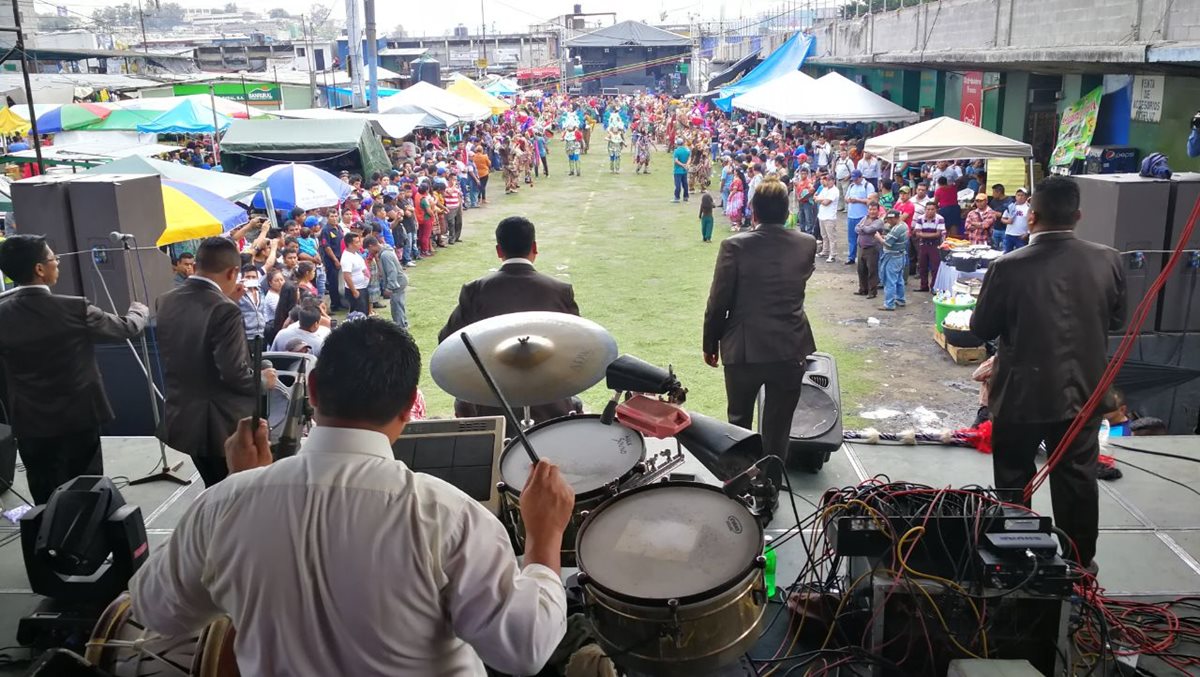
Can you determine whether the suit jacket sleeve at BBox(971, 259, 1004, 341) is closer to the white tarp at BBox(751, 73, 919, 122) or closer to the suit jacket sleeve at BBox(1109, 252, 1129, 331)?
the suit jacket sleeve at BBox(1109, 252, 1129, 331)

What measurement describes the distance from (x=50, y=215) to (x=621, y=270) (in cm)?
894

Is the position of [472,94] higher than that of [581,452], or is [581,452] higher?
[472,94]

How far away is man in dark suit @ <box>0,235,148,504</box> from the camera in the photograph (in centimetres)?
468

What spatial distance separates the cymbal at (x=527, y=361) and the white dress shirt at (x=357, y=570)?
1514mm

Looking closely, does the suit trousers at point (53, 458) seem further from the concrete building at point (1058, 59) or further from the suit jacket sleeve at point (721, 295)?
the concrete building at point (1058, 59)

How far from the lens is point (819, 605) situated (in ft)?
12.8

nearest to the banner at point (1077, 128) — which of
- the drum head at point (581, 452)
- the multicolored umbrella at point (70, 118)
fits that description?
the drum head at point (581, 452)

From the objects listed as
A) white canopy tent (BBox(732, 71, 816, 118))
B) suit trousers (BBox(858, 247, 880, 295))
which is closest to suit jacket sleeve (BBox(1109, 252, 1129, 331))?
suit trousers (BBox(858, 247, 880, 295))

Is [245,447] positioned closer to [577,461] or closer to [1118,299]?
[577,461]

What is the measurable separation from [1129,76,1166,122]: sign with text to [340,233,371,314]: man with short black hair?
1033cm

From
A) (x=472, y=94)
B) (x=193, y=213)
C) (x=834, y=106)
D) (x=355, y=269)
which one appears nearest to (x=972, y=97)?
(x=834, y=106)

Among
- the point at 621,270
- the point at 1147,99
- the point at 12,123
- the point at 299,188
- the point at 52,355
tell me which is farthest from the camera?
the point at 12,123

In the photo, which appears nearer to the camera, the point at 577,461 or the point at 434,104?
the point at 577,461

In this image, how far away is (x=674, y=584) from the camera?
271 cm
